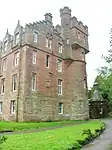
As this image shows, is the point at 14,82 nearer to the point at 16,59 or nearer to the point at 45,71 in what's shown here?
the point at 16,59

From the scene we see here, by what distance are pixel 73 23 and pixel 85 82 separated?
11.2m

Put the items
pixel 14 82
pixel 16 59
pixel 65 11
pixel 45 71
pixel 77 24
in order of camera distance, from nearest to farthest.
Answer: pixel 14 82
pixel 16 59
pixel 45 71
pixel 77 24
pixel 65 11

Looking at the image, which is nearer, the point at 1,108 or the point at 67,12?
the point at 1,108

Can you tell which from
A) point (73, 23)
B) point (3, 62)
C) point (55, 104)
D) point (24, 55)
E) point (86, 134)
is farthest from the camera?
point (73, 23)

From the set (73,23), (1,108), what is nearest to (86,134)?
(1,108)

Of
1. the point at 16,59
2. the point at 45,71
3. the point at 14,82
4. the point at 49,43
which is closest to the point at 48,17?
the point at 49,43

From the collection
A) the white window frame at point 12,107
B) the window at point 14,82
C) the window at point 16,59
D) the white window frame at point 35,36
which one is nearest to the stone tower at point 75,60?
the white window frame at point 35,36

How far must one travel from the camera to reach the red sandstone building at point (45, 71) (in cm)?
3322

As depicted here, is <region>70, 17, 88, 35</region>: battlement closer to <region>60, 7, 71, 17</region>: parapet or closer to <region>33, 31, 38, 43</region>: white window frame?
<region>60, 7, 71, 17</region>: parapet

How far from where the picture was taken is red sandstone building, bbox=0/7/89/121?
33.2m

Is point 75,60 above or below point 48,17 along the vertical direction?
below

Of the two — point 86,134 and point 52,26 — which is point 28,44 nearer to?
Result: point 52,26

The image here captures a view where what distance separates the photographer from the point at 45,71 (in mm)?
36250

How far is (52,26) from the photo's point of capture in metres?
39.7
